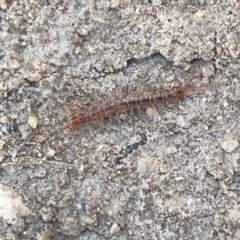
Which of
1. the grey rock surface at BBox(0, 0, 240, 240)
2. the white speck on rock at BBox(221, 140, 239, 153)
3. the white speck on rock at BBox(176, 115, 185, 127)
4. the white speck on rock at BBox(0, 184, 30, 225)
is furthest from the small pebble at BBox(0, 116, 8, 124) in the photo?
the white speck on rock at BBox(221, 140, 239, 153)

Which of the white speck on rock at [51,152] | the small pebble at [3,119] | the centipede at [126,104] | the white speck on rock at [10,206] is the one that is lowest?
the white speck on rock at [10,206]

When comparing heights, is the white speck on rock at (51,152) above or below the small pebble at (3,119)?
below

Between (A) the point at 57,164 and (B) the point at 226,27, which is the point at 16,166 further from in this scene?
(B) the point at 226,27

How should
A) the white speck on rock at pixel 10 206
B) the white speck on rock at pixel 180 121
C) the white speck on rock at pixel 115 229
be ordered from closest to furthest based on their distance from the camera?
the white speck on rock at pixel 10 206, the white speck on rock at pixel 115 229, the white speck on rock at pixel 180 121

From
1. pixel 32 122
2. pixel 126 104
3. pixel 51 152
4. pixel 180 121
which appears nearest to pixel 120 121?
pixel 126 104

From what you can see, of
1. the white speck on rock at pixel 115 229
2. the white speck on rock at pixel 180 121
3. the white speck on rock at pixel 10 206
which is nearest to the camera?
the white speck on rock at pixel 10 206

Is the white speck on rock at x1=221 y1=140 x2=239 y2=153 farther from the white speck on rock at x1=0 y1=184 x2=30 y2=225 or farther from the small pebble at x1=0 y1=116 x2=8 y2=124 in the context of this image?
the small pebble at x1=0 y1=116 x2=8 y2=124

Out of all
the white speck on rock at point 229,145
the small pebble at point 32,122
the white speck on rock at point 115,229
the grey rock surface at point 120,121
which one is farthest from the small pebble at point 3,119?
the white speck on rock at point 229,145

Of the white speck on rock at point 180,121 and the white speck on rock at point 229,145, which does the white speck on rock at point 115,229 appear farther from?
the white speck on rock at point 229,145
